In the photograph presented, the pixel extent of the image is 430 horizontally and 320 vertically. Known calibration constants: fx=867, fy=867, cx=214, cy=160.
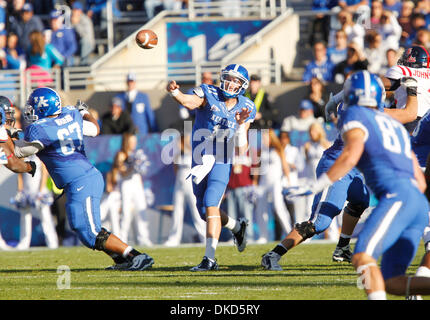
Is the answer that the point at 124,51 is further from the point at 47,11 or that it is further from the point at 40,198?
the point at 40,198

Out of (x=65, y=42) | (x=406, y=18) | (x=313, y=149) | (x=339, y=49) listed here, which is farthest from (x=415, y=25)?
(x=65, y=42)

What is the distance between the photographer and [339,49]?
14570mm

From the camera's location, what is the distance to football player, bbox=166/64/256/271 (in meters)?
8.23

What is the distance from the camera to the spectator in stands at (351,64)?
44.0 ft

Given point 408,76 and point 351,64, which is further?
point 351,64

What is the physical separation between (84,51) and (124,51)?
0.81 meters

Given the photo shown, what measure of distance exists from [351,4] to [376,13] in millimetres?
825

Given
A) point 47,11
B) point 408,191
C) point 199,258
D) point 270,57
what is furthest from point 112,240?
point 47,11

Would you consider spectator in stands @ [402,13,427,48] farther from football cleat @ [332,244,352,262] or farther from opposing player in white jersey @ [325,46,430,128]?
football cleat @ [332,244,352,262]

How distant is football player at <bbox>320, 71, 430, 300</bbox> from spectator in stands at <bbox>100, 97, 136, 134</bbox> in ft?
27.4

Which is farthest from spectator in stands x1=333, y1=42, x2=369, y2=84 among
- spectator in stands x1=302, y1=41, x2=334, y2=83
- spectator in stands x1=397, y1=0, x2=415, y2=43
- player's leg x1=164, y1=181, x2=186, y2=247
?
player's leg x1=164, y1=181, x2=186, y2=247

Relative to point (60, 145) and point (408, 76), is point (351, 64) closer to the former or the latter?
point (408, 76)

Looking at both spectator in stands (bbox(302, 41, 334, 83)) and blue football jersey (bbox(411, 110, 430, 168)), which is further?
spectator in stands (bbox(302, 41, 334, 83))

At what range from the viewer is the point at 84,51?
Answer: 53.9 ft
